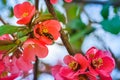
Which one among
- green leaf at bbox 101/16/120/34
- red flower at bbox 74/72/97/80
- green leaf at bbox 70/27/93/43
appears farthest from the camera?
green leaf at bbox 70/27/93/43

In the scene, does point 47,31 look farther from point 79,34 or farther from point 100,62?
point 79,34

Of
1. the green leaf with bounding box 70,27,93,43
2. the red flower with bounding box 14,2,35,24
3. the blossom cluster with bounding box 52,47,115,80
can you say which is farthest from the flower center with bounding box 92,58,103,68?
the green leaf with bounding box 70,27,93,43

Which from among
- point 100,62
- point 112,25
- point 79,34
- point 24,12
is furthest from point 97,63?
point 79,34

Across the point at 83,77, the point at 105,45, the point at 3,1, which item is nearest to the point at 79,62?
the point at 83,77

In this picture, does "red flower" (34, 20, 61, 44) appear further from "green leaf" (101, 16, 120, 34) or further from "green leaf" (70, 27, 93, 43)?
"green leaf" (70, 27, 93, 43)

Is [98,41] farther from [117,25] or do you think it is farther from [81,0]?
[117,25]
